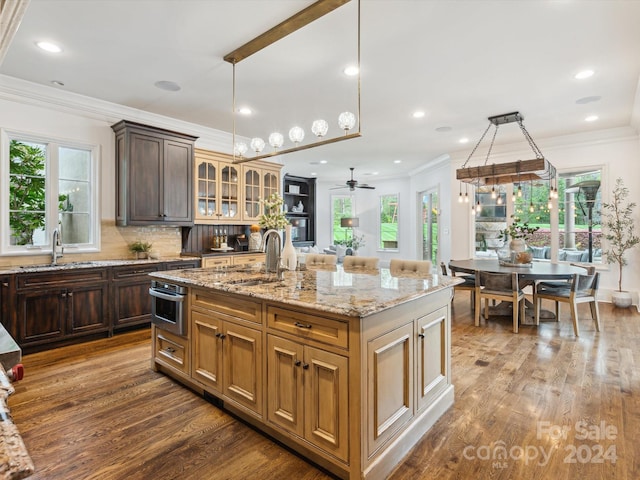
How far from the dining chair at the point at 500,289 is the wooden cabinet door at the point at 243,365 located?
334 centimetres

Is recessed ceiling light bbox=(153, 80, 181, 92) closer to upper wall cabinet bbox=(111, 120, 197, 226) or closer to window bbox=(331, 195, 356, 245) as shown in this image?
upper wall cabinet bbox=(111, 120, 197, 226)

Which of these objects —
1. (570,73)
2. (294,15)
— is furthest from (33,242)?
(570,73)

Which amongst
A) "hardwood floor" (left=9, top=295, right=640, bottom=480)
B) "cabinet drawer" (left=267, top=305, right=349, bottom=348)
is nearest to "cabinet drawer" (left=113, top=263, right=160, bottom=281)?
"hardwood floor" (left=9, top=295, right=640, bottom=480)

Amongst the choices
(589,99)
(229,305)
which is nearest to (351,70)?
(229,305)

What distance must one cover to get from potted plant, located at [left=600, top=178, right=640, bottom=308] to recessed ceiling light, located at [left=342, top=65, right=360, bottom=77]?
15.9 ft

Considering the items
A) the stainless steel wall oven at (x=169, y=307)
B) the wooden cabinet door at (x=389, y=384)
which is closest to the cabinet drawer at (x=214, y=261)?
the stainless steel wall oven at (x=169, y=307)

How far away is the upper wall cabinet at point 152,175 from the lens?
4.38m

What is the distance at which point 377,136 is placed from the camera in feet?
19.7

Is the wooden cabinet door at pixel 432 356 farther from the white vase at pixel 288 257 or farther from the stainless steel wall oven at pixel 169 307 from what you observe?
the stainless steel wall oven at pixel 169 307

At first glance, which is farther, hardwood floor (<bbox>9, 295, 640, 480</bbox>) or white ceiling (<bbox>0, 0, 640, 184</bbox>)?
white ceiling (<bbox>0, 0, 640, 184</bbox>)

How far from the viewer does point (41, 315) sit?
Result: 11.8 ft

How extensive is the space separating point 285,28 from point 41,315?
144 inches

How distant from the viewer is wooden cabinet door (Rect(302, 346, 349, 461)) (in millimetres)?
1700

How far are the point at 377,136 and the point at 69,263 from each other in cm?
480
